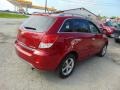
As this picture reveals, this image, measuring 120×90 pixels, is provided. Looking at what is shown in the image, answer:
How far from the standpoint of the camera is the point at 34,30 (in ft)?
15.6

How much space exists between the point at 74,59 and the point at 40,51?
143 centimetres

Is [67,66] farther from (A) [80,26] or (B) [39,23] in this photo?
(B) [39,23]

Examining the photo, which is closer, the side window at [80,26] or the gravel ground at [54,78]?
the gravel ground at [54,78]

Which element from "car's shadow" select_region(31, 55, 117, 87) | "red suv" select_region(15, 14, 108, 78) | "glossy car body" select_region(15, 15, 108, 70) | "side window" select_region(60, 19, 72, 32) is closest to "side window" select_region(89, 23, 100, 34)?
"red suv" select_region(15, 14, 108, 78)

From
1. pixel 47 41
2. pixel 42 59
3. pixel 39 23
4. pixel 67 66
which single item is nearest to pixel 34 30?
pixel 39 23

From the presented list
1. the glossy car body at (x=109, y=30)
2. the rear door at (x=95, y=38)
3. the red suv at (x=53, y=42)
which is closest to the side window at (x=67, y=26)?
the red suv at (x=53, y=42)

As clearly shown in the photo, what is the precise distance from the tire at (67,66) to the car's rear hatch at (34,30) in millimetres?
957

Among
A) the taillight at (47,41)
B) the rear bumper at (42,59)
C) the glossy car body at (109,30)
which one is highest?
the taillight at (47,41)

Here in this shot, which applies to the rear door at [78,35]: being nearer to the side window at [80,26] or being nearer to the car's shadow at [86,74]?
the side window at [80,26]

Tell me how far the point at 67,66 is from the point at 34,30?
57.4 inches

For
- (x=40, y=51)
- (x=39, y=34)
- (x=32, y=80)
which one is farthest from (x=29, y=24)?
(x=32, y=80)

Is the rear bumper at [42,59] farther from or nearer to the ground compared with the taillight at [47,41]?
nearer to the ground

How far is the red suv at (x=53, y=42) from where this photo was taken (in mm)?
4473

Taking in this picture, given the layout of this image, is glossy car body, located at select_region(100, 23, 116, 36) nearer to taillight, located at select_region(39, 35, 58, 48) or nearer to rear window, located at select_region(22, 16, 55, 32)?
rear window, located at select_region(22, 16, 55, 32)
